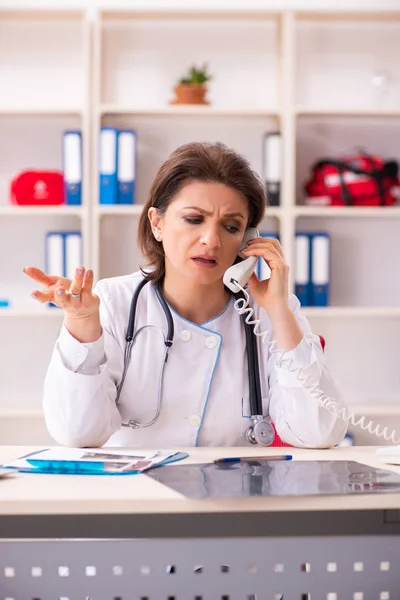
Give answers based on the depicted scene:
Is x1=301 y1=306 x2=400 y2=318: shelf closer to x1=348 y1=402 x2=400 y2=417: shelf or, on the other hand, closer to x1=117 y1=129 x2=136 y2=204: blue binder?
x1=348 y1=402 x2=400 y2=417: shelf

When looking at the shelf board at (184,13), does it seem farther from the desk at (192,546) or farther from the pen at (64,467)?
the desk at (192,546)

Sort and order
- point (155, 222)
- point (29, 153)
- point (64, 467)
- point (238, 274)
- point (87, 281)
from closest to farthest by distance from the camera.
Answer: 1. point (64, 467)
2. point (87, 281)
3. point (238, 274)
4. point (155, 222)
5. point (29, 153)

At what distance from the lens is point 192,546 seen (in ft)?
3.75

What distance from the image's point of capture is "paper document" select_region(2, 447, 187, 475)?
52.1 inches

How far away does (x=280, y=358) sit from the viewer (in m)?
1.80

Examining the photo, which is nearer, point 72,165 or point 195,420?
point 195,420

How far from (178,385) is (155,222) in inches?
17.8

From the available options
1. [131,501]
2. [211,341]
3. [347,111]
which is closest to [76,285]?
[211,341]

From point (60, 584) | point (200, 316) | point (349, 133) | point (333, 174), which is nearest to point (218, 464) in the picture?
point (60, 584)

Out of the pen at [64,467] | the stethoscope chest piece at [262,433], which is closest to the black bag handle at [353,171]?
the stethoscope chest piece at [262,433]

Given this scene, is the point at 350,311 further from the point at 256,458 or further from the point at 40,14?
the point at 256,458

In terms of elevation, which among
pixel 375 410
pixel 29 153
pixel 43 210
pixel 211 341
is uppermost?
pixel 29 153

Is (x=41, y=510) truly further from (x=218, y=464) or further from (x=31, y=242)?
(x=31, y=242)

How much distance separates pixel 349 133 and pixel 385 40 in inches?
19.6
